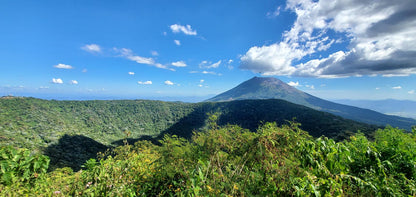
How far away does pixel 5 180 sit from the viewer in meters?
3.22

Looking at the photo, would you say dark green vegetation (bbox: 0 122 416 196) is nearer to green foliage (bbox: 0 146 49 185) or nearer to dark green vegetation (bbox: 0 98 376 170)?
green foliage (bbox: 0 146 49 185)

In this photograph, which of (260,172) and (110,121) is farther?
(110,121)

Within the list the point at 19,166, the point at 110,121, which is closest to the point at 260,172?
the point at 19,166

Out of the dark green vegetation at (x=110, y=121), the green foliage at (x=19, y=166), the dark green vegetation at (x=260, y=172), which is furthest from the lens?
the dark green vegetation at (x=110, y=121)

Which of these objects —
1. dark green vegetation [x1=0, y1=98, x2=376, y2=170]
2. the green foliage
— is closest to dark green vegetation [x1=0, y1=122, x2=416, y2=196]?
the green foliage

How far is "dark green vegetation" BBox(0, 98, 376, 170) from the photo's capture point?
2680 inches

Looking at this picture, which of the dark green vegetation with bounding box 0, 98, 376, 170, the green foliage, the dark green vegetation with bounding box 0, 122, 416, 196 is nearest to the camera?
the dark green vegetation with bounding box 0, 122, 416, 196

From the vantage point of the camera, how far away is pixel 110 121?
478 feet

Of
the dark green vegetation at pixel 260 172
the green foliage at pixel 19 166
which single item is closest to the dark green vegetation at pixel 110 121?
the dark green vegetation at pixel 260 172

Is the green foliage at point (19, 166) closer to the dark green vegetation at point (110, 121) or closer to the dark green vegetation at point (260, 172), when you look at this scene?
A: the dark green vegetation at point (260, 172)

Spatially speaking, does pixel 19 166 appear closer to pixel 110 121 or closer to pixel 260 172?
pixel 260 172

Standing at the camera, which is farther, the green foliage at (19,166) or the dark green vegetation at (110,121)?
the dark green vegetation at (110,121)

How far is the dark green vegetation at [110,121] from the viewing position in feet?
223

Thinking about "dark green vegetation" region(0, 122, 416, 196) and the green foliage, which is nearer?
"dark green vegetation" region(0, 122, 416, 196)
